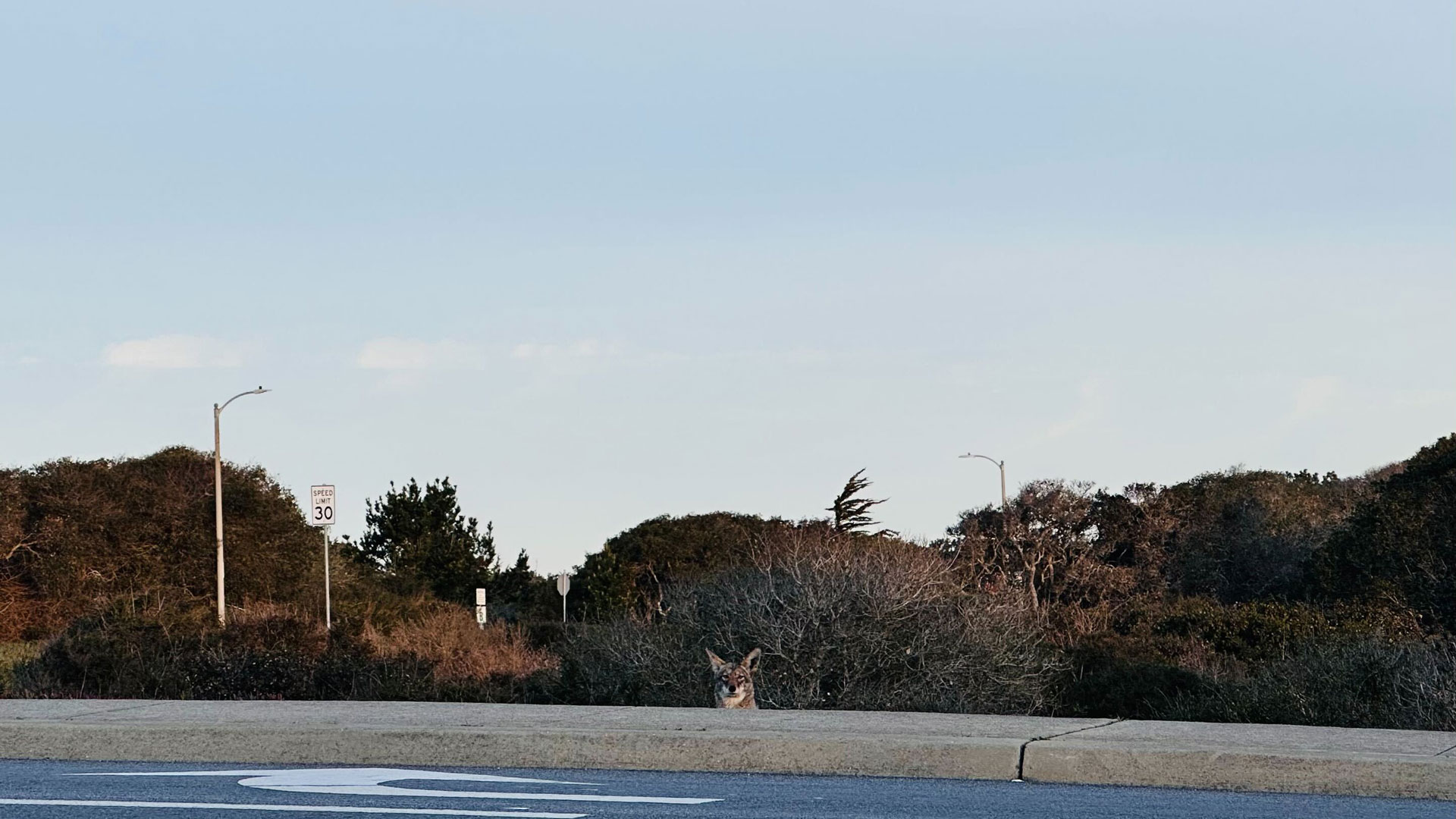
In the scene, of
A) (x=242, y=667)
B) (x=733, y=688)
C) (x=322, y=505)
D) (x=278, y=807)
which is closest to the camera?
(x=278, y=807)

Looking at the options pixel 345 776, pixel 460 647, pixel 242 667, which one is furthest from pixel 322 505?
pixel 345 776

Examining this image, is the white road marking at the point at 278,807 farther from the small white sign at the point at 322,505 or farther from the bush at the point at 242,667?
the small white sign at the point at 322,505

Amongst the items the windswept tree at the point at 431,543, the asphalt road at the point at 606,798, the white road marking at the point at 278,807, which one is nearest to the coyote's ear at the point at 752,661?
the asphalt road at the point at 606,798

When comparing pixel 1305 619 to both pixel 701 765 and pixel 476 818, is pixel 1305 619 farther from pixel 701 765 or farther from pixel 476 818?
pixel 476 818

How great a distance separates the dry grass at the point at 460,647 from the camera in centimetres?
2377

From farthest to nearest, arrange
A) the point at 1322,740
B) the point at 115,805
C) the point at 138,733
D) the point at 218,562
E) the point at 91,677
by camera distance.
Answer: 1. the point at 218,562
2. the point at 91,677
3. the point at 138,733
4. the point at 1322,740
5. the point at 115,805

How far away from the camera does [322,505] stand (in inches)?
1476

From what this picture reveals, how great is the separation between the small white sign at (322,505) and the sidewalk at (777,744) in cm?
2659

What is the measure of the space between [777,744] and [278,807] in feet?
8.80

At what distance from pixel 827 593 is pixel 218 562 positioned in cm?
2611

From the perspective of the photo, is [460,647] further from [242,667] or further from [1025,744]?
[1025,744]

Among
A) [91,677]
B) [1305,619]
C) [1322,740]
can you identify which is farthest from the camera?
[1305,619]

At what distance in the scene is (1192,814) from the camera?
7730mm

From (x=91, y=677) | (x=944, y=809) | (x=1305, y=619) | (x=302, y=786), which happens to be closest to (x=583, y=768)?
(x=302, y=786)
